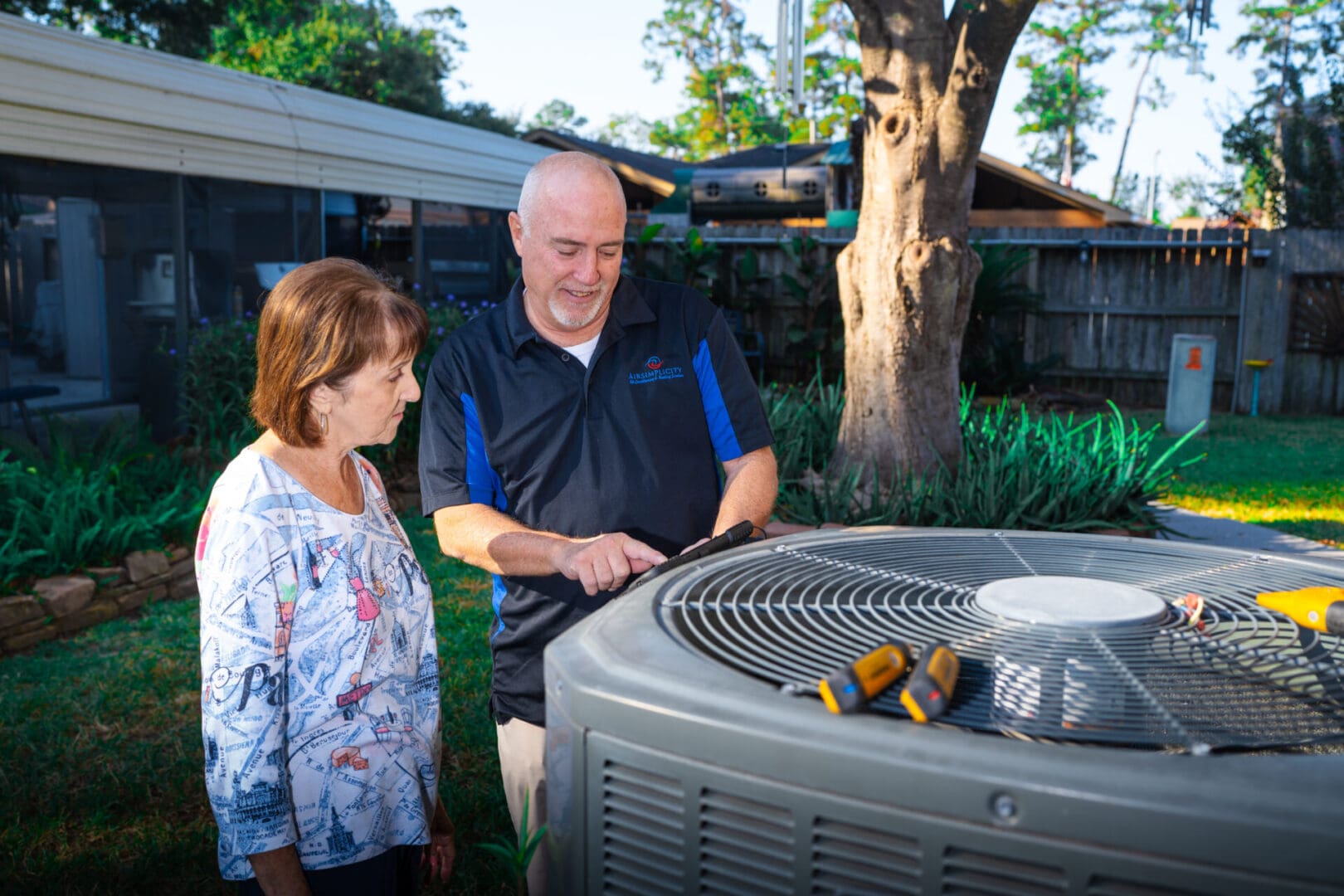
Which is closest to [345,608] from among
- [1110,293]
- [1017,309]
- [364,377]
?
[364,377]

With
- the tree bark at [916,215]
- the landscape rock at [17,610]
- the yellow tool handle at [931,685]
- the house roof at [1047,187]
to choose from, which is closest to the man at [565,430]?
the yellow tool handle at [931,685]

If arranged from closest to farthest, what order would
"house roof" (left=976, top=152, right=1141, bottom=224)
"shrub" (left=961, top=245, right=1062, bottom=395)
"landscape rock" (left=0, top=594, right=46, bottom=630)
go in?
"landscape rock" (left=0, top=594, right=46, bottom=630) → "shrub" (left=961, top=245, right=1062, bottom=395) → "house roof" (left=976, top=152, right=1141, bottom=224)

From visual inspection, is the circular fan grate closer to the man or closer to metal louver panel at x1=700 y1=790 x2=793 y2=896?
metal louver panel at x1=700 y1=790 x2=793 y2=896

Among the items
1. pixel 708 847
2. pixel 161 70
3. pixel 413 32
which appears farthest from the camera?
pixel 413 32

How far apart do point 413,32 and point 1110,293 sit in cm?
3549

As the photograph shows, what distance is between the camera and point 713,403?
8.07 ft

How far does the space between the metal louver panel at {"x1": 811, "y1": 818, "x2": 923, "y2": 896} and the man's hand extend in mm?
823

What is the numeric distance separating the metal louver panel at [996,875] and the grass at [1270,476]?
6.42 meters

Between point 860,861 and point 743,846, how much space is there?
0.37ft

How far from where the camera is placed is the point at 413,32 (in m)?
42.4

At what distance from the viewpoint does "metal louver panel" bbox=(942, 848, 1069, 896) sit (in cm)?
88

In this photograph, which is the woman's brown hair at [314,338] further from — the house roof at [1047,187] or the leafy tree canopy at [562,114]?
the leafy tree canopy at [562,114]

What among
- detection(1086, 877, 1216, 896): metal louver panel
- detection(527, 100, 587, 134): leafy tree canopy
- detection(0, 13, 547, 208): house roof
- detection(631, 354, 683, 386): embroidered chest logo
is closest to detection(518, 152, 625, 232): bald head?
detection(631, 354, 683, 386): embroidered chest logo

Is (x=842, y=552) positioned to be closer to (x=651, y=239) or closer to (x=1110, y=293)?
(x=651, y=239)
